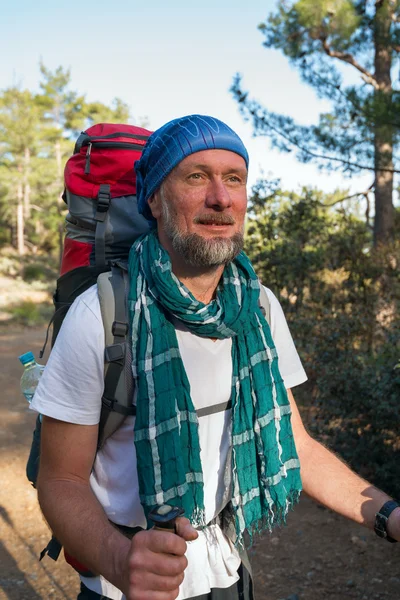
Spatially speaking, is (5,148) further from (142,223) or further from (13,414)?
→ (142,223)

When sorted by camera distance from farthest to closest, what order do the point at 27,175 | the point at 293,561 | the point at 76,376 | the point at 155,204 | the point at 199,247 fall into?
the point at 27,175
the point at 293,561
the point at 155,204
the point at 199,247
the point at 76,376

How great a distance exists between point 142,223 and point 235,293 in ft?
1.53

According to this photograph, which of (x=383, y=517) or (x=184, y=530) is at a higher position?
(x=184, y=530)

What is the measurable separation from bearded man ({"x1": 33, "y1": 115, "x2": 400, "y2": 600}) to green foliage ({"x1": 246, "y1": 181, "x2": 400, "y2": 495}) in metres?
2.95

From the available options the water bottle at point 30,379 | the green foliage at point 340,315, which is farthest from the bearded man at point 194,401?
the green foliage at point 340,315

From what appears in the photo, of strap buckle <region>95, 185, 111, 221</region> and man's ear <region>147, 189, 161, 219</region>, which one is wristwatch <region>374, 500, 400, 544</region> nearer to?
man's ear <region>147, 189, 161, 219</region>

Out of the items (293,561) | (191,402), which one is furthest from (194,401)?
(293,561)

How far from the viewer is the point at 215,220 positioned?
6.01 ft

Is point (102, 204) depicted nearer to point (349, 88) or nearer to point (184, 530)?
point (184, 530)

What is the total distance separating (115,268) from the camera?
1.80 meters

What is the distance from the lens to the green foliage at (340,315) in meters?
4.87

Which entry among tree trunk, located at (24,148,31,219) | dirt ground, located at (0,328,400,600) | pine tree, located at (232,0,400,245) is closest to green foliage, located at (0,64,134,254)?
tree trunk, located at (24,148,31,219)

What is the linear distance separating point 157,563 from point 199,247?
939 millimetres

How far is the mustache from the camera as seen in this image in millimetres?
1826
